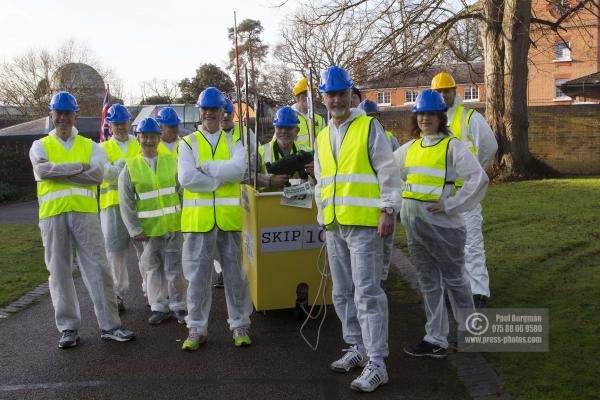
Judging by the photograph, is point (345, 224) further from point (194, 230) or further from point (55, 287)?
point (55, 287)

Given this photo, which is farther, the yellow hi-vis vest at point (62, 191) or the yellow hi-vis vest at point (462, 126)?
the yellow hi-vis vest at point (462, 126)

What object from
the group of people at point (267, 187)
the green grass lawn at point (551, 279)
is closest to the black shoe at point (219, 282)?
the group of people at point (267, 187)

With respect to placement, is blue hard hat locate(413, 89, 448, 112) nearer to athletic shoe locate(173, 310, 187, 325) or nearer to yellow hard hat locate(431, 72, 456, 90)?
yellow hard hat locate(431, 72, 456, 90)

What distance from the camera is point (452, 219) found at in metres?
4.83

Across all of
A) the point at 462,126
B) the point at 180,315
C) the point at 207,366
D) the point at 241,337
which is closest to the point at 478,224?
the point at 462,126

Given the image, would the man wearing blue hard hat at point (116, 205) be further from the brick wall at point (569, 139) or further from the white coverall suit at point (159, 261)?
the brick wall at point (569, 139)

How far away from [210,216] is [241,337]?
3.71ft

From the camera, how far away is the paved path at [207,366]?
14.5ft

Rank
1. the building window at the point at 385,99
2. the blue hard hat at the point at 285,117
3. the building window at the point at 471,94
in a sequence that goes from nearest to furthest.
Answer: the blue hard hat at the point at 285,117 → the building window at the point at 471,94 → the building window at the point at 385,99

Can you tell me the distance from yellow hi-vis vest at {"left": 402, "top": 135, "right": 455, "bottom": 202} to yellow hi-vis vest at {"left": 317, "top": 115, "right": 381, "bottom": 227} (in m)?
0.62

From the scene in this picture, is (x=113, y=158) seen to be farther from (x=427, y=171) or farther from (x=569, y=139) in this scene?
(x=569, y=139)

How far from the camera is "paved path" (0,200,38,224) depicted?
15.3 m

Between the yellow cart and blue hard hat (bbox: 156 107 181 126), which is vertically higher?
blue hard hat (bbox: 156 107 181 126)

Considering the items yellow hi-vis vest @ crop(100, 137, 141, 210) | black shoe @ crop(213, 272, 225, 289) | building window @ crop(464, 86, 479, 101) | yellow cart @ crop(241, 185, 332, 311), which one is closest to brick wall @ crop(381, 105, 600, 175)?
black shoe @ crop(213, 272, 225, 289)
